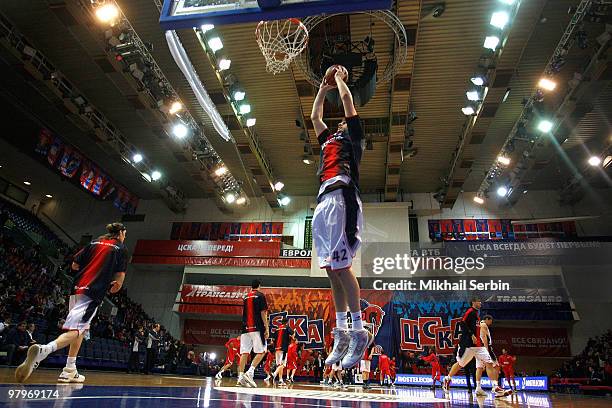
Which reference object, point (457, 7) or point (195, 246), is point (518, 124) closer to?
point (457, 7)

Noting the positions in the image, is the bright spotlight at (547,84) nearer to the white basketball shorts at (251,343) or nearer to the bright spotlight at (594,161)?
the bright spotlight at (594,161)

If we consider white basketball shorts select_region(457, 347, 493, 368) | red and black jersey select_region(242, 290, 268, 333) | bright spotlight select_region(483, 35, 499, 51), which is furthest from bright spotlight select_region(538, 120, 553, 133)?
red and black jersey select_region(242, 290, 268, 333)

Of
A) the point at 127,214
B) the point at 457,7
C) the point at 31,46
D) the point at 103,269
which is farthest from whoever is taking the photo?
the point at 127,214

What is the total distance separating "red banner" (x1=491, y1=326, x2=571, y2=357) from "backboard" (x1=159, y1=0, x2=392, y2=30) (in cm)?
1924

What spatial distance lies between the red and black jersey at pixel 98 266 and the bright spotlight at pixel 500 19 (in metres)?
10.7

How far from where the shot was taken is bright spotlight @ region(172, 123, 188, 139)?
14.7 metres

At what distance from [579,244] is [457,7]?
12995 millimetres

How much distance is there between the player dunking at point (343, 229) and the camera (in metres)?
2.86

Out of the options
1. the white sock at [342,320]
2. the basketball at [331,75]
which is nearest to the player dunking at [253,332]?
the white sock at [342,320]

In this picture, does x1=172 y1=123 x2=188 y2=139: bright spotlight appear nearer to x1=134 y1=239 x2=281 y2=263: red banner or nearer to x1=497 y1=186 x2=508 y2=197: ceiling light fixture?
x1=134 y1=239 x2=281 y2=263: red banner

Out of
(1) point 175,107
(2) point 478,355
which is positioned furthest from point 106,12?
(2) point 478,355

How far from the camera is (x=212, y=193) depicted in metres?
20.9

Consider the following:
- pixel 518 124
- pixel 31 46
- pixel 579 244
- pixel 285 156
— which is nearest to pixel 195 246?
pixel 285 156

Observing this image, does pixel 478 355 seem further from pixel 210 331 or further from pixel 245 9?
pixel 210 331
